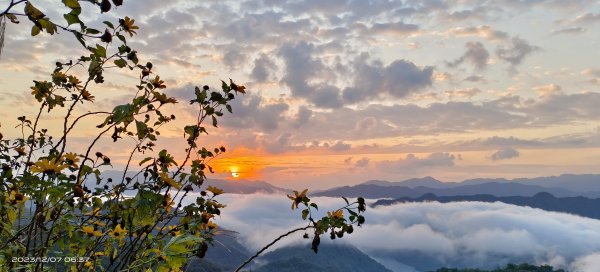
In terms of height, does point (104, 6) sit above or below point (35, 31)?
above

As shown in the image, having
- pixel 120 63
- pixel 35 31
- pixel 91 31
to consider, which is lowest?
pixel 35 31

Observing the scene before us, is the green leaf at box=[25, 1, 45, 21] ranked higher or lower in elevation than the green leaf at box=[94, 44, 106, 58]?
lower

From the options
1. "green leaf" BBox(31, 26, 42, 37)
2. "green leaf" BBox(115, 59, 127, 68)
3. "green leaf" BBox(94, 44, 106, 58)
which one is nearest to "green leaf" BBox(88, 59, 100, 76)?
"green leaf" BBox(115, 59, 127, 68)

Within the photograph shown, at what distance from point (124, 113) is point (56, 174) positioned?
0.90m

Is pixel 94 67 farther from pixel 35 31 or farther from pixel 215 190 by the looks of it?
pixel 215 190

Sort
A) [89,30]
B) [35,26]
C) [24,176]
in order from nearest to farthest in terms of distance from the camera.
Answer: [35,26], [89,30], [24,176]

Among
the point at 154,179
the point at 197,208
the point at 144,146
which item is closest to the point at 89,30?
the point at 154,179

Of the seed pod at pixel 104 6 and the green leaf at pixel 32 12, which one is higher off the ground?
the seed pod at pixel 104 6

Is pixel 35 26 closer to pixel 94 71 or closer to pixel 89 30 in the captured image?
pixel 89 30

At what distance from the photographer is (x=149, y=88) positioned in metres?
5.79

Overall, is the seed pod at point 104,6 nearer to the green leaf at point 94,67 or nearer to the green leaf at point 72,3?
the green leaf at point 72,3

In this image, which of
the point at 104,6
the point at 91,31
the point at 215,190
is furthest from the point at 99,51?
the point at 215,190

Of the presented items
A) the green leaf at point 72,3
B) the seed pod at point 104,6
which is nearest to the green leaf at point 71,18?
the green leaf at point 72,3

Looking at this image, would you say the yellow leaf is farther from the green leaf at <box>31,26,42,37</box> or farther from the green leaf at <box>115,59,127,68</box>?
the green leaf at <box>31,26,42,37</box>
